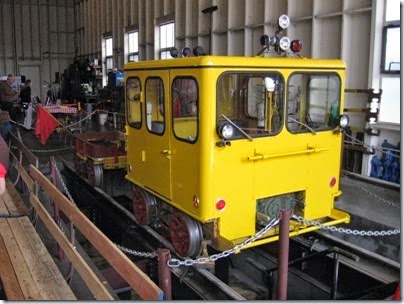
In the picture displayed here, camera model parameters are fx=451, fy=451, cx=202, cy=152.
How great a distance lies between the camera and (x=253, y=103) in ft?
16.1

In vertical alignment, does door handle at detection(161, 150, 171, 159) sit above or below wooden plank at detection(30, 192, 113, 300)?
above

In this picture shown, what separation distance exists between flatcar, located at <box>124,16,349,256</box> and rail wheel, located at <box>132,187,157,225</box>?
30cm

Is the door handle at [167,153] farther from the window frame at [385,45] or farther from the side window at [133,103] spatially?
the window frame at [385,45]

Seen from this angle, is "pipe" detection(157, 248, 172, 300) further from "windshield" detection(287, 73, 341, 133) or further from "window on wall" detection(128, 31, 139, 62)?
"window on wall" detection(128, 31, 139, 62)

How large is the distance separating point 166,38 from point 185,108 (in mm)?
11047

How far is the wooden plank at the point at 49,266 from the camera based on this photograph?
397 cm

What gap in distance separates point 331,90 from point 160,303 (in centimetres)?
334

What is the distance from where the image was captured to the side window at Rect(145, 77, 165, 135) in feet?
16.8

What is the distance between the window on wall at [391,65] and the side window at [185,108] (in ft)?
14.1

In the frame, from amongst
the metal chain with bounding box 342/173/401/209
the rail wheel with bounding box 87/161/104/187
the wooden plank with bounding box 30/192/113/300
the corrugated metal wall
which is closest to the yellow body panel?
the wooden plank with bounding box 30/192/113/300

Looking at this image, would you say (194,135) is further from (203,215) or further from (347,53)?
(347,53)

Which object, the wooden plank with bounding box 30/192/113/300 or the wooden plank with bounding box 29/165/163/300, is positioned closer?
the wooden plank with bounding box 29/165/163/300

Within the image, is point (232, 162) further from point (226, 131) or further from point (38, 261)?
point (38, 261)

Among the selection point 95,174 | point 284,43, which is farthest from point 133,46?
point 284,43
